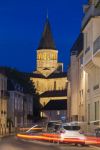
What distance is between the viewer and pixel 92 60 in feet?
161

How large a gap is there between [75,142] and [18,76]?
118 metres

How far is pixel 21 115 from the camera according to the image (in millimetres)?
134000

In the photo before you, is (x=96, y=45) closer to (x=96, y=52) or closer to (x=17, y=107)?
(x=96, y=52)

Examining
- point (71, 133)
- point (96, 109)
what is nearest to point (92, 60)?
point (96, 109)

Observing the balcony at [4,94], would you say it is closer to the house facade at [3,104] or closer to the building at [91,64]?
the house facade at [3,104]

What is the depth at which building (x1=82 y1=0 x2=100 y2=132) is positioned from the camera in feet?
161

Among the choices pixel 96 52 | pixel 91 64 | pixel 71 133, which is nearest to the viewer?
pixel 71 133

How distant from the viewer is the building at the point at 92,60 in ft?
161

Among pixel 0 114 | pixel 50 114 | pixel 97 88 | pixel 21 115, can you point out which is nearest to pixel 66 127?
pixel 97 88

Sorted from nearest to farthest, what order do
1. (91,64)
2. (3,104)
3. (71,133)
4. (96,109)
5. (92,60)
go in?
(71,133) < (92,60) < (91,64) < (96,109) < (3,104)

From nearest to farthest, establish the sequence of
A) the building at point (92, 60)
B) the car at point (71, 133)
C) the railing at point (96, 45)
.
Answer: the car at point (71, 133)
the railing at point (96, 45)
the building at point (92, 60)

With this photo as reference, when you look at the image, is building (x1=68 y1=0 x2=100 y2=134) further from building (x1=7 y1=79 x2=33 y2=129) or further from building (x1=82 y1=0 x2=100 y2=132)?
building (x1=7 y1=79 x2=33 y2=129)

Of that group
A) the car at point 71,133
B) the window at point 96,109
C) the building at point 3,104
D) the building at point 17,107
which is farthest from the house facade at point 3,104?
the car at point 71,133

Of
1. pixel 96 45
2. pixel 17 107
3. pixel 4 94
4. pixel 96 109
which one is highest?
pixel 96 45
